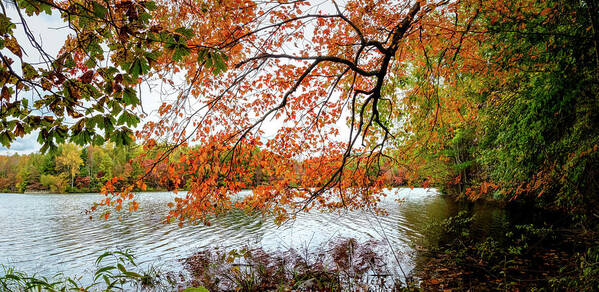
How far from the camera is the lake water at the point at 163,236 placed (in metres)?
8.01

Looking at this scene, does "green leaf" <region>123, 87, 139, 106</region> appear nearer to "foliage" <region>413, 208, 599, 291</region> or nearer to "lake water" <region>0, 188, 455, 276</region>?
"foliage" <region>413, 208, 599, 291</region>

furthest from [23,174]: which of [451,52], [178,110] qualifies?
[451,52]

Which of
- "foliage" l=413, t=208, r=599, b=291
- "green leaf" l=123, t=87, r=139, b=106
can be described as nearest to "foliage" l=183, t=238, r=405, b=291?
"foliage" l=413, t=208, r=599, b=291

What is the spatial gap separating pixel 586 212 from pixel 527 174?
134 cm

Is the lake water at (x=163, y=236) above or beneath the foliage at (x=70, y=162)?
beneath

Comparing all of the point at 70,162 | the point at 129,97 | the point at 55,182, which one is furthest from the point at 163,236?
the point at 70,162

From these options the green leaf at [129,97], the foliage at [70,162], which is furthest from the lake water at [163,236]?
the foliage at [70,162]

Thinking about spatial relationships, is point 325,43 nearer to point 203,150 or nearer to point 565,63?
point 203,150

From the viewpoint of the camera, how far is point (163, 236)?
10.6 metres

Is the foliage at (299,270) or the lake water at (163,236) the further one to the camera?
the lake water at (163,236)

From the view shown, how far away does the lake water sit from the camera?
8.01m

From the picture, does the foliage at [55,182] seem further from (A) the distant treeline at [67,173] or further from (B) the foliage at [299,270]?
(B) the foliage at [299,270]

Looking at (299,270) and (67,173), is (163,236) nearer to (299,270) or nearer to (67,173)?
(299,270)

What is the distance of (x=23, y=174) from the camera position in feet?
153
